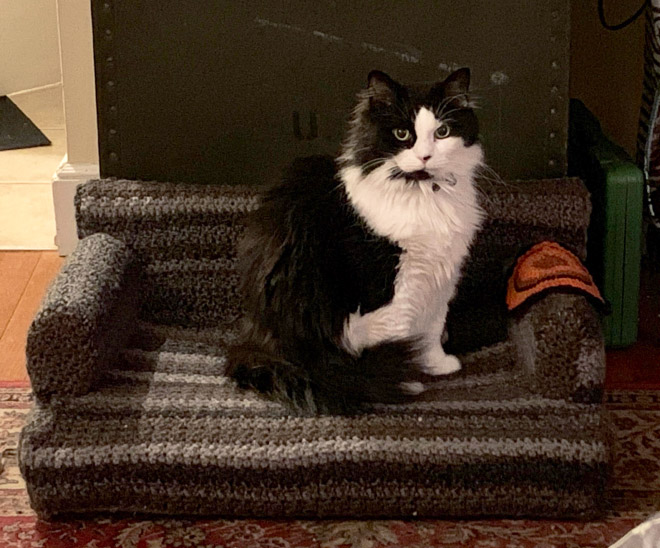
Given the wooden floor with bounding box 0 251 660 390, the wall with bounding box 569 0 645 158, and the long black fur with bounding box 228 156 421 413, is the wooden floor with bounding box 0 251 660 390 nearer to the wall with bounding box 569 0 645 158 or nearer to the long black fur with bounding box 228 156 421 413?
the wall with bounding box 569 0 645 158

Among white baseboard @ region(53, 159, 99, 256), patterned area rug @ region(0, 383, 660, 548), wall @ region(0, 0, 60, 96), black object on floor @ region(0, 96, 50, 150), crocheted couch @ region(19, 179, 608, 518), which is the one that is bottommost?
patterned area rug @ region(0, 383, 660, 548)

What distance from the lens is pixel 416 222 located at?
5.05 ft

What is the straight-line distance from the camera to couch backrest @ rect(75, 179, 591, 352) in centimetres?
179

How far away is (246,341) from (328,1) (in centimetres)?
Answer: 67

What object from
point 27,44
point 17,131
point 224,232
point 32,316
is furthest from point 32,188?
point 224,232

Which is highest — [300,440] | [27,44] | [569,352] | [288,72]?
[27,44]

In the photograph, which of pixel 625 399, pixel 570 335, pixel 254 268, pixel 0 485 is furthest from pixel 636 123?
pixel 0 485

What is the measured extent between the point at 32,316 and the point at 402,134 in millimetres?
1108

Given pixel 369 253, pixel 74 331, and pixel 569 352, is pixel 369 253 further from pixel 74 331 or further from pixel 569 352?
pixel 74 331

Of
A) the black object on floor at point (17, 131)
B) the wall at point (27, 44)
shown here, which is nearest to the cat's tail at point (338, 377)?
the black object on floor at point (17, 131)

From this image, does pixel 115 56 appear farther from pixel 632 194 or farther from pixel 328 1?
pixel 632 194

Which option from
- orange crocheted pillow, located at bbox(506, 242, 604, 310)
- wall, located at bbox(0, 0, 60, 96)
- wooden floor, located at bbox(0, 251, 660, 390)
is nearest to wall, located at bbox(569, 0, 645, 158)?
wooden floor, located at bbox(0, 251, 660, 390)

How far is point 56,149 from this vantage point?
10.4ft

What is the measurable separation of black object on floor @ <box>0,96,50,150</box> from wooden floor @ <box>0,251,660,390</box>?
0.80m
